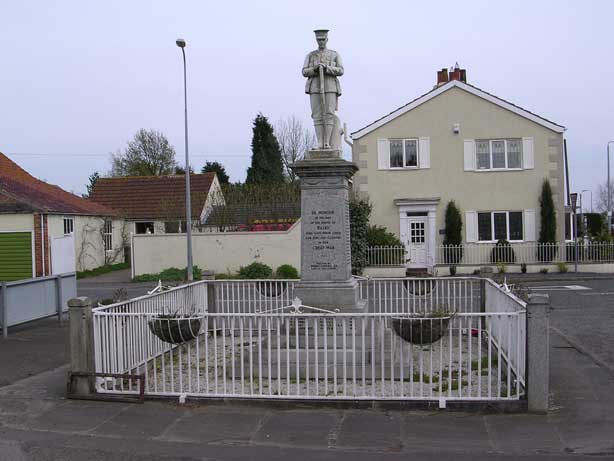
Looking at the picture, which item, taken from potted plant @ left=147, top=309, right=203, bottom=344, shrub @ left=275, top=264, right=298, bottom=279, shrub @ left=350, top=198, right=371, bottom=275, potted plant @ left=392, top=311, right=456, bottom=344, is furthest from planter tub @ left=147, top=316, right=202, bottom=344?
shrub @ left=350, top=198, right=371, bottom=275

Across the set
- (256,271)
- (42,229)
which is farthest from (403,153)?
(42,229)

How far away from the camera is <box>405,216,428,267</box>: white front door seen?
90.0 ft

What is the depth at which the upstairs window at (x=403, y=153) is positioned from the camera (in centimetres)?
2806

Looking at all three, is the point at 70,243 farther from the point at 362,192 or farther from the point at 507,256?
the point at 507,256

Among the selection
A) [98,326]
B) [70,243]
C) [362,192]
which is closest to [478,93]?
[362,192]

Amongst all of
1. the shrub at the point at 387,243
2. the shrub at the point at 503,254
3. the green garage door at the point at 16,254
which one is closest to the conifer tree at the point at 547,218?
the shrub at the point at 503,254

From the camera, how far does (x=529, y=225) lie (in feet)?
89.9

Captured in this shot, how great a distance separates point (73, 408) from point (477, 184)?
22.9 meters

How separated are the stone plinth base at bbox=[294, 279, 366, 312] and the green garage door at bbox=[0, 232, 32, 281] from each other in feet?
63.0

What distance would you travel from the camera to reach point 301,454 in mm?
5957

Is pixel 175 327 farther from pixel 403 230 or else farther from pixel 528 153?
pixel 528 153

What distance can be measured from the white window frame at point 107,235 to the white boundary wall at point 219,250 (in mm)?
6990

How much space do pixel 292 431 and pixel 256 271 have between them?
58.2 ft

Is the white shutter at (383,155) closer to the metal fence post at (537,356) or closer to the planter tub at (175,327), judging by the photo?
the planter tub at (175,327)
